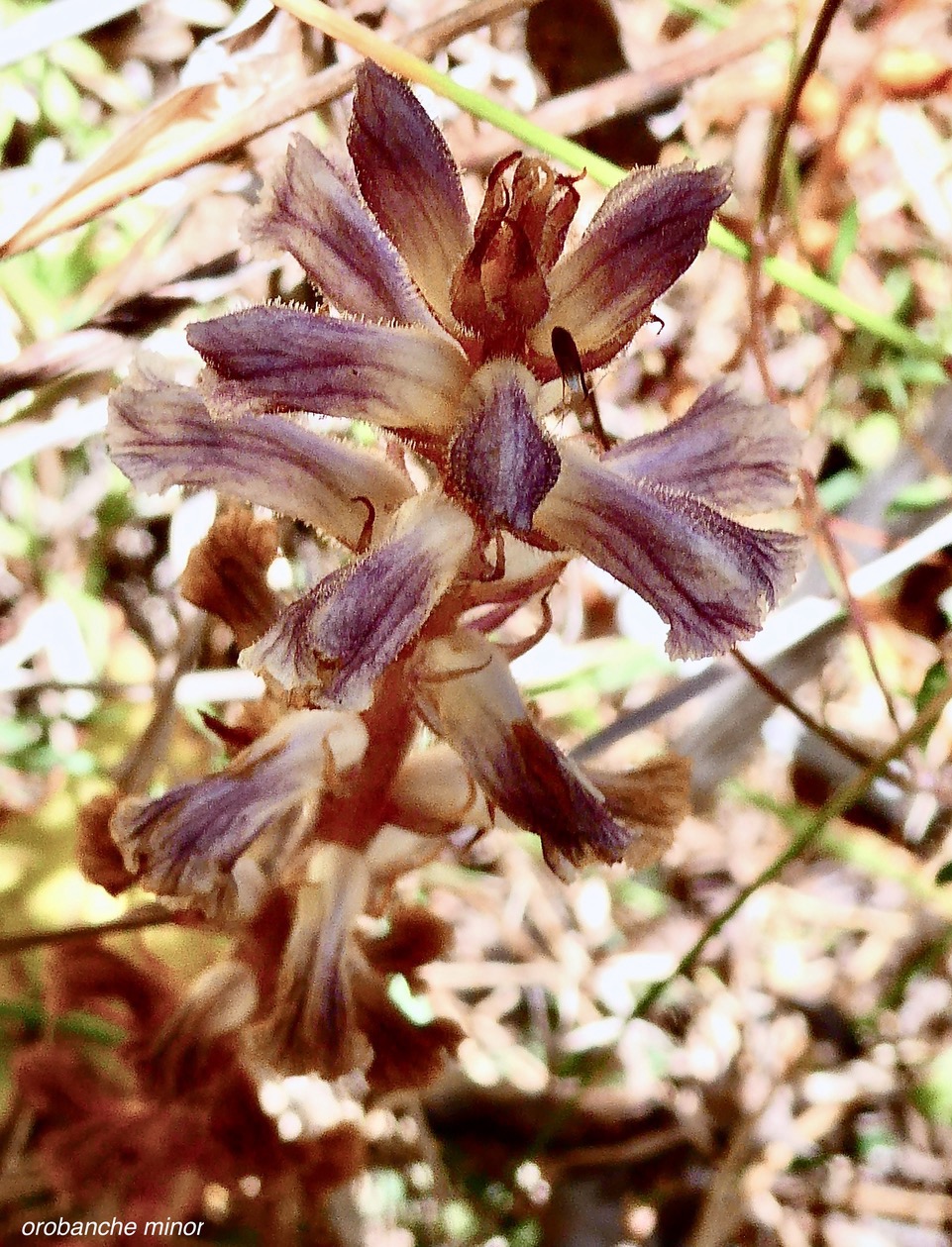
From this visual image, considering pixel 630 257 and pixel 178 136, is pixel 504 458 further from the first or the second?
pixel 178 136

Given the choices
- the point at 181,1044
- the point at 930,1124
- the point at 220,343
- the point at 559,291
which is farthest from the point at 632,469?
the point at 930,1124

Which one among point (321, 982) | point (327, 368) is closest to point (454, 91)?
point (327, 368)

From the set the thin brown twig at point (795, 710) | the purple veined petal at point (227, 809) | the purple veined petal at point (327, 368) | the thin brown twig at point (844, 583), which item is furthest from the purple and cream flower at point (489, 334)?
the thin brown twig at point (844, 583)

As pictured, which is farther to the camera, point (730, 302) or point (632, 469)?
point (730, 302)

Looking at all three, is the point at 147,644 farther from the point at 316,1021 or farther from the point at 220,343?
the point at 220,343

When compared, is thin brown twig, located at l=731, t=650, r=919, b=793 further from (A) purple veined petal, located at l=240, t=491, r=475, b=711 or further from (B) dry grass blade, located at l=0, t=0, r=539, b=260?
(B) dry grass blade, located at l=0, t=0, r=539, b=260

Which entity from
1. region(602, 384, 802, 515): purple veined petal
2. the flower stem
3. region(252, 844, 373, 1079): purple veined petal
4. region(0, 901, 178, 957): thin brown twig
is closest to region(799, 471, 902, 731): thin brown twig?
the flower stem
